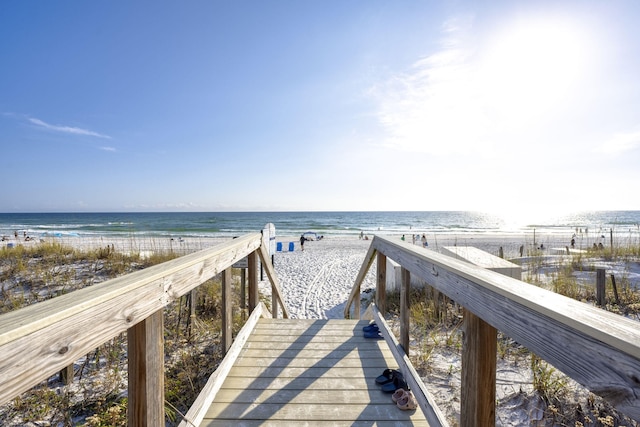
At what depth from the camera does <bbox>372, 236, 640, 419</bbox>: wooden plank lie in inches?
25.0

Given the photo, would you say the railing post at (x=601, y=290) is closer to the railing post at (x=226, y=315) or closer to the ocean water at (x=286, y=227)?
the railing post at (x=226, y=315)

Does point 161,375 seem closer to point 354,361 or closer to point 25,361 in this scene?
point 25,361

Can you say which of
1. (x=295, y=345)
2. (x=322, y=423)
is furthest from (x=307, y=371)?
(x=322, y=423)

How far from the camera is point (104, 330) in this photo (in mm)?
941

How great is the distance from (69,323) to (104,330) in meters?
0.16

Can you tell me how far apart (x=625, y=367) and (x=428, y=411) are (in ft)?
4.41

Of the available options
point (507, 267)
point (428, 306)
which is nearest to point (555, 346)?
point (507, 267)

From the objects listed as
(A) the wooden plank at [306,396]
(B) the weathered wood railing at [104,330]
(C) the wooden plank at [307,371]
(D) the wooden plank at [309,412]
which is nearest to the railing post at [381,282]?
(C) the wooden plank at [307,371]

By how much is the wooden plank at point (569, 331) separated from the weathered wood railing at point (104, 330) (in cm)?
121

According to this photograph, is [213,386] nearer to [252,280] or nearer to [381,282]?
[252,280]

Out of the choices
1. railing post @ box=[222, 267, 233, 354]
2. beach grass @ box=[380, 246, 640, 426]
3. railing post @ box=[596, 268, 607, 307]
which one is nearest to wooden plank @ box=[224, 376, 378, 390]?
railing post @ box=[222, 267, 233, 354]

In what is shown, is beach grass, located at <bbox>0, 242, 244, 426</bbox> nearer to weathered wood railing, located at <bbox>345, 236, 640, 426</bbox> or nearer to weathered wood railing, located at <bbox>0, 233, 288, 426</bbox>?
weathered wood railing, located at <bbox>0, 233, 288, 426</bbox>

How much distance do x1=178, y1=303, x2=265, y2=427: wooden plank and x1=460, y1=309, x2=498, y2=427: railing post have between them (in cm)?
144

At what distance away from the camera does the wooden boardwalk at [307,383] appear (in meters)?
1.91
